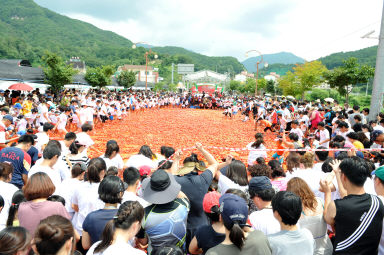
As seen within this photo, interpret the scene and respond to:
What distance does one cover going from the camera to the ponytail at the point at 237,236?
1.89 m

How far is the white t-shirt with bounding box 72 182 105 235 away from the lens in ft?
10.0

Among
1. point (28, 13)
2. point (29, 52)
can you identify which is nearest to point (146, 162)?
point (29, 52)

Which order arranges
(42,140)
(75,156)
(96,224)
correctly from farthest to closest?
(42,140), (75,156), (96,224)

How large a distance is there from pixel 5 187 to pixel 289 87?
33.7 metres

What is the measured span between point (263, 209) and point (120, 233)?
164 cm

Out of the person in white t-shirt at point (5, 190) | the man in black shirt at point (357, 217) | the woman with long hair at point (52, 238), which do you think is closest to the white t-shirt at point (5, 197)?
the person in white t-shirt at point (5, 190)

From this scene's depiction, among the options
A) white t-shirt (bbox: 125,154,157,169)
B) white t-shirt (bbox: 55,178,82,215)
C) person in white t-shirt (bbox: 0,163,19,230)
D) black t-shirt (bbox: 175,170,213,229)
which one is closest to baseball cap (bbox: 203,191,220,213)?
black t-shirt (bbox: 175,170,213,229)

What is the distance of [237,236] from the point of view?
1892mm

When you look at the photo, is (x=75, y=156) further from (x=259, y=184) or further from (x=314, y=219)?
(x=314, y=219)

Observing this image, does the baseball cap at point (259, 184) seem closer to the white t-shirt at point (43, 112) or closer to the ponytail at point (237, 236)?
the ponytail at point (237, 236)

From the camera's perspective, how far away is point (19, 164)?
4258 mm

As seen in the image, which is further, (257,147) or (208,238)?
(257,147)

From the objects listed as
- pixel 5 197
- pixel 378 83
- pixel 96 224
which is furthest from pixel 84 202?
pixel 378 83

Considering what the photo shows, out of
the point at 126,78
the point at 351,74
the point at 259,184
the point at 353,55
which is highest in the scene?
the point at 353,55
